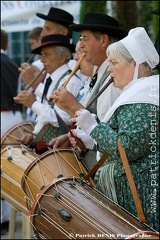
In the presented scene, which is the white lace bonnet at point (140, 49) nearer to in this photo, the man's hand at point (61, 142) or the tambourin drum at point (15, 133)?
the man's hand at point (61, 142)

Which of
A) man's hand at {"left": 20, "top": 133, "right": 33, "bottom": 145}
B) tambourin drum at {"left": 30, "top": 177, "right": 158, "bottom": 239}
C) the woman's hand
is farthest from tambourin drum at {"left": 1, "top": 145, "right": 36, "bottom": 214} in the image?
tambourin drum at {"left": 30, "top": 177, "right": 158, "bottom": 239}

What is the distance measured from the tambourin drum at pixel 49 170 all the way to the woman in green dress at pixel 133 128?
42 cm

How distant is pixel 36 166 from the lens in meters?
4.69

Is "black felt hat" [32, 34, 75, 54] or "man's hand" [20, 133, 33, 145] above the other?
"black felt hat" [32, 34, 75, 54]

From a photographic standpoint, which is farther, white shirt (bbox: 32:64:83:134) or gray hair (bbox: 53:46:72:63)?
gray hair (bbox: 53:46:72:63)

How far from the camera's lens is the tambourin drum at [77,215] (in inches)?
145

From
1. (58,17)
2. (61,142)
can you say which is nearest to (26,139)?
(61,142)

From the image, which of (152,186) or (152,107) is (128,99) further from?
(152,186)

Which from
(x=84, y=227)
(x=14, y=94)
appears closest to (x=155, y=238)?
(x=84, y=227)

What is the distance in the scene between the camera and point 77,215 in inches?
151

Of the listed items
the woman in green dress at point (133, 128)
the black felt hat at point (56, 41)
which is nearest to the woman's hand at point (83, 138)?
the woman in green dress at point (133, 128)

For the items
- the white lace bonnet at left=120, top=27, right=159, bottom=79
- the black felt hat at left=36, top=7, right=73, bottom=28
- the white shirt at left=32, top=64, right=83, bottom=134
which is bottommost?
the white shirt at left=32, top=64, right=83, bottom=134

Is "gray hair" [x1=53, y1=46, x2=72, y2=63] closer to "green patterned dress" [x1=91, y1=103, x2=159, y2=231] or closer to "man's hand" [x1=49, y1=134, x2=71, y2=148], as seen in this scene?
"man's hand" [x1=49, y1=134, x2=71, y2=148]

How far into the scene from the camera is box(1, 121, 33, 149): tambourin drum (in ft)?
19.9
